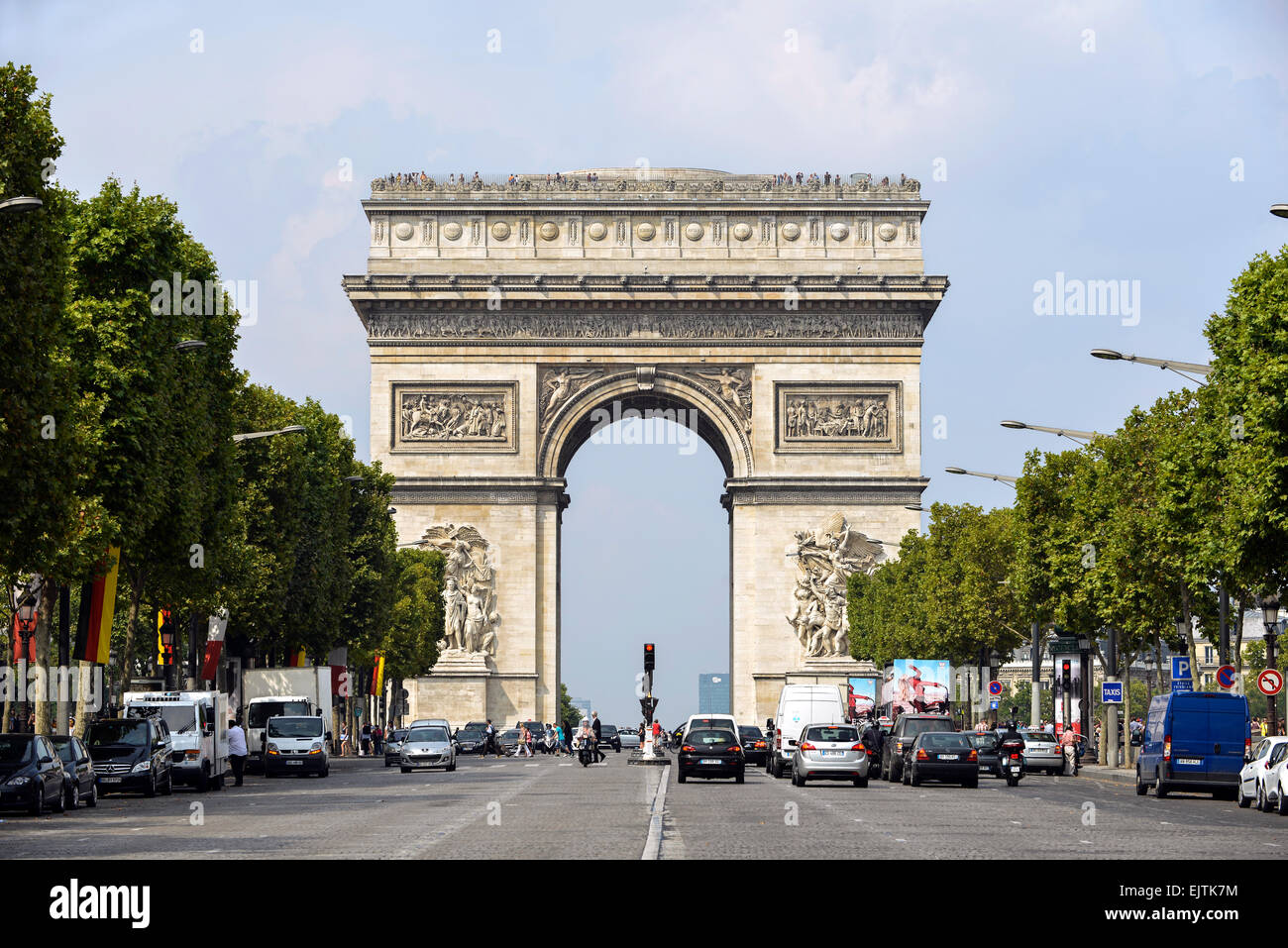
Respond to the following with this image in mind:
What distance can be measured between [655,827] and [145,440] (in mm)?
21369

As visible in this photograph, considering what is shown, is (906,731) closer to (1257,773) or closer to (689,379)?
(1257,773)

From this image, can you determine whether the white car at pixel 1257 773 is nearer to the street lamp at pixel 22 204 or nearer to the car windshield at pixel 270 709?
the street lamp at pixel 22 204

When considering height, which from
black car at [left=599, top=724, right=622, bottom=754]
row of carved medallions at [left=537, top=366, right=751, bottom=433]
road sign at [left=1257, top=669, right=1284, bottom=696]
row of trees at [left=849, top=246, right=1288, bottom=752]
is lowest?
black car at [left=599, top=724, right=622, bottom=754]

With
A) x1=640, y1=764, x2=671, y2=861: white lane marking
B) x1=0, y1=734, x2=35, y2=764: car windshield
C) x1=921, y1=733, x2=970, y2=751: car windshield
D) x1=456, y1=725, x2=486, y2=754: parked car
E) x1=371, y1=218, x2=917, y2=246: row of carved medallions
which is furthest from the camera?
x1=371, y1=218, x2=917, y2=246: row of carved medallions

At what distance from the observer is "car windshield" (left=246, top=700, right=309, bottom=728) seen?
6506 centimetres

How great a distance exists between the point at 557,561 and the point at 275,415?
106 ft

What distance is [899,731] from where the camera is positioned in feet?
185

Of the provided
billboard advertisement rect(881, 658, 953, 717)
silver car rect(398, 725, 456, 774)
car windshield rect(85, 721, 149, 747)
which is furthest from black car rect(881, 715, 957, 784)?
car windshield rect(85, 721, 149, 747)

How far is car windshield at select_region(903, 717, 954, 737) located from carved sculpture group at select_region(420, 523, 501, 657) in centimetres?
4263

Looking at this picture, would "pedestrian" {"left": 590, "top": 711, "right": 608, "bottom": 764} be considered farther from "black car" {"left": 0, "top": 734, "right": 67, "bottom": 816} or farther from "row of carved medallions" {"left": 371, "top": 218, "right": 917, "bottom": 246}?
"black car" {"left": 0, "top": 734, "right": 67, "bottom": 816}

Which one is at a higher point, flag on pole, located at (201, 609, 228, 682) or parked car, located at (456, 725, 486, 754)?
flag on pole, located at (201, 609, 228, 682)

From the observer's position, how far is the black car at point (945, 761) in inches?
2015

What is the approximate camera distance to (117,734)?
4572cm
